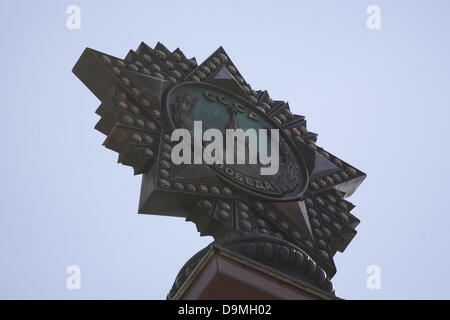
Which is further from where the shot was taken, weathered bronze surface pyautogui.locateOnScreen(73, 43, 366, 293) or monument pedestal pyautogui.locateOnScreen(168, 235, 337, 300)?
weathered bronze surface pyautogui.locateOnScreen(73, 43, 366, 293)

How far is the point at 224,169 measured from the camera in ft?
39.0

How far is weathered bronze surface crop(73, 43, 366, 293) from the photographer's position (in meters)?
11.0

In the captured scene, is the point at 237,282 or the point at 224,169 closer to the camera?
the point at 237,282

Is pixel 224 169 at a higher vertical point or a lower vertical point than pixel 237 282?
higher

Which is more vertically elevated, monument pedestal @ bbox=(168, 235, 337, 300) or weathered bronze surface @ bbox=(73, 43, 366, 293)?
weathered bronze surface @ bbox=(73, 43, 366, 293)

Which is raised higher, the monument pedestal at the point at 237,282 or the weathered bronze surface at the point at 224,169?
the weathered bronze surface at the point at 224,169

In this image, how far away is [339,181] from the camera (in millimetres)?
13586

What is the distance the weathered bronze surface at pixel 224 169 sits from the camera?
11.0m

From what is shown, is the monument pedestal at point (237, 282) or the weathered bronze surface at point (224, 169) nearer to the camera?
the monument pedestal at point (237, 282)
